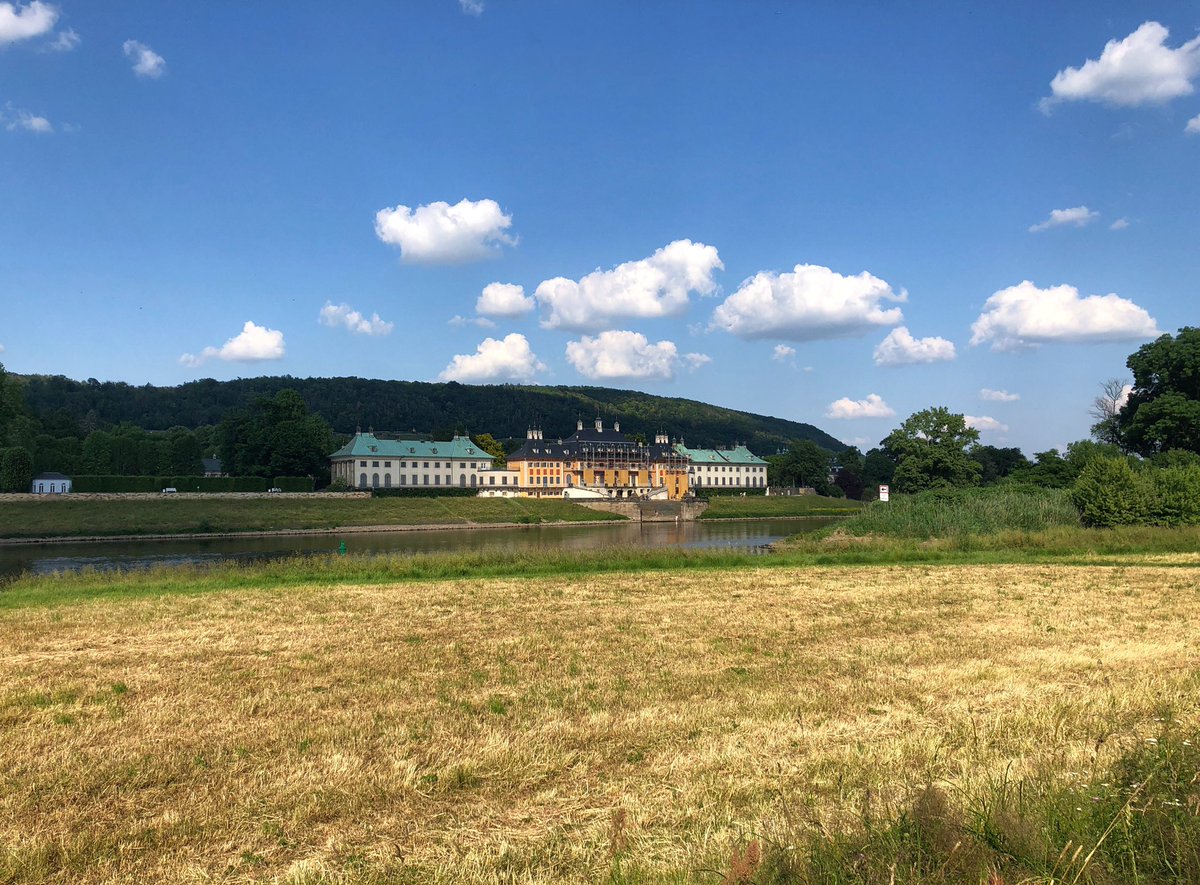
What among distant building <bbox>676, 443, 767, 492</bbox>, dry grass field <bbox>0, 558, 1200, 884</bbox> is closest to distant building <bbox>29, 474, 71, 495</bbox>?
dry grass field <bbox>0, 558, 1200, 884</bbox>

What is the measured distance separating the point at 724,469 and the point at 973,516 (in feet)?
345

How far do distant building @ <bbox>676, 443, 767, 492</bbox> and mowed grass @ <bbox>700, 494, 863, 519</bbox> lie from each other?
110 feet

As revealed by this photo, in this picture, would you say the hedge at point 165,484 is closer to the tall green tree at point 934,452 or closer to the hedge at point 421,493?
the hedge at point 421,493

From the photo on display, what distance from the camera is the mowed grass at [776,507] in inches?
3453

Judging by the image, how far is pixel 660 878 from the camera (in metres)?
4.12

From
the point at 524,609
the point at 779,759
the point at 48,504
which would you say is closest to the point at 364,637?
the point at 524,609

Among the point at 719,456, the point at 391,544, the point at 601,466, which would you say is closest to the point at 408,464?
the point at 601,466

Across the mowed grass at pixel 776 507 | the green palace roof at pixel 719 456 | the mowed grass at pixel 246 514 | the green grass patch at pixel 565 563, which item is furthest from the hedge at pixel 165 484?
the green palace roof at pixel 719 456

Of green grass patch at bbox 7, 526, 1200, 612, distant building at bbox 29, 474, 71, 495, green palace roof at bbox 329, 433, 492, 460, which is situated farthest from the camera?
green palace roof at bbox 329, 433, 492, 460

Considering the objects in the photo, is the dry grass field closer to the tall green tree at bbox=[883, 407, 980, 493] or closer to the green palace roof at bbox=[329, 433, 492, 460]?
the tall green tree at bbox=[883, 407, 980, 493]

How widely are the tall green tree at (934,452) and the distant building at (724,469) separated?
7515 centimetres

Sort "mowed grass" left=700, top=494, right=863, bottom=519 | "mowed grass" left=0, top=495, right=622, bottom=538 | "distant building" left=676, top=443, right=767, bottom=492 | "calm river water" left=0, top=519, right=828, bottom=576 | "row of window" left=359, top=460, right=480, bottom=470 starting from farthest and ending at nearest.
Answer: "distant building" left=676, top=443, right=767, bottom=492
"row of window" left=359, top=460, right=480, bottom=470
"mowed grass" left=700, top=494, right=863, bottom=519
"mowed grass" left=0, top=495, right=622, bottom=538
"calm river water" left=0, top=519, right=828, bottom=576

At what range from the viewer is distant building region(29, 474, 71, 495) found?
2854 inches

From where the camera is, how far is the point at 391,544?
5344 centimetres
